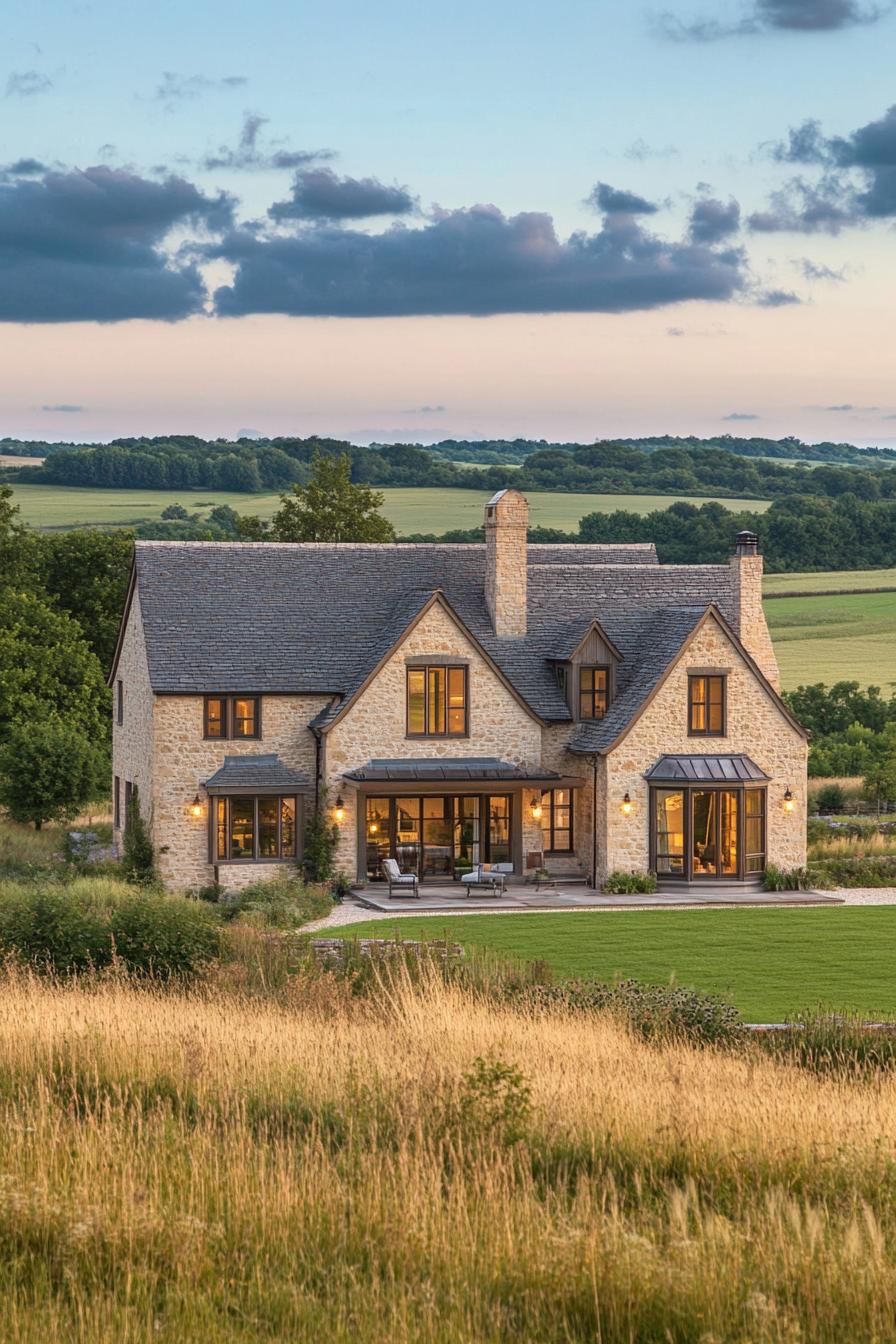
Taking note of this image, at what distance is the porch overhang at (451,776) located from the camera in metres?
34.7

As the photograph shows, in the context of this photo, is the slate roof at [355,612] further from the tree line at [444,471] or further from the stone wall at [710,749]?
the tree line at [444,471]

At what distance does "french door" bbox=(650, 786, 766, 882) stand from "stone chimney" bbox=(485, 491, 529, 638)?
542 centimetres

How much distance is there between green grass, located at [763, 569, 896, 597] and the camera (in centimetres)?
9506

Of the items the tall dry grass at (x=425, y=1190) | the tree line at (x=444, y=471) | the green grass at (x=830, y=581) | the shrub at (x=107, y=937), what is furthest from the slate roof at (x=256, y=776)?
the tree line at (x=444, y=471)

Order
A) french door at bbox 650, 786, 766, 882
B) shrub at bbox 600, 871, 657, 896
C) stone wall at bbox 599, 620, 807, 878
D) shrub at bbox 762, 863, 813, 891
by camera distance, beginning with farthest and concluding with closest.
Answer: shrub at bbox 762, 863, 813, 891 < french door at bbox 650, 786, 766, 882 < stone wall at bbox 599, 620, 807, 878 < shrub at bbox 600, 871, 657, 896

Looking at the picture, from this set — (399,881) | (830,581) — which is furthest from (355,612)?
(830,581)

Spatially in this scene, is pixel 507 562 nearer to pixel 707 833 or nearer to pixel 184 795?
pixel 707 833

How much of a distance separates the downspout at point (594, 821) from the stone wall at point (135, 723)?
9305 millimetres

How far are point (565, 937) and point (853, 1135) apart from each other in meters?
17.6

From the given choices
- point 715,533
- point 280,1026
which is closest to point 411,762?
point 280,1026

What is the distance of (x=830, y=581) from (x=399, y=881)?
227 ft

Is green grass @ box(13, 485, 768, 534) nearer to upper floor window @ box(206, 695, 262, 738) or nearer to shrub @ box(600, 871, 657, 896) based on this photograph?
upper floor window @ box(206, 695, 262, 738)

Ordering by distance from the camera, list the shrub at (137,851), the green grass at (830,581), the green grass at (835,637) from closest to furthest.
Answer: the shrub at (137,851) < the green grass at (835,637) < the green grass at (830,581)

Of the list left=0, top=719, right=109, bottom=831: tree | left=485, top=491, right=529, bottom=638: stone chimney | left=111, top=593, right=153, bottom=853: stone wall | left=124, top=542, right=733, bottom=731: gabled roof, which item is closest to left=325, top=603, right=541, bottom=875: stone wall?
left=124, top=542, right=733, bottom=731: gabled roof
